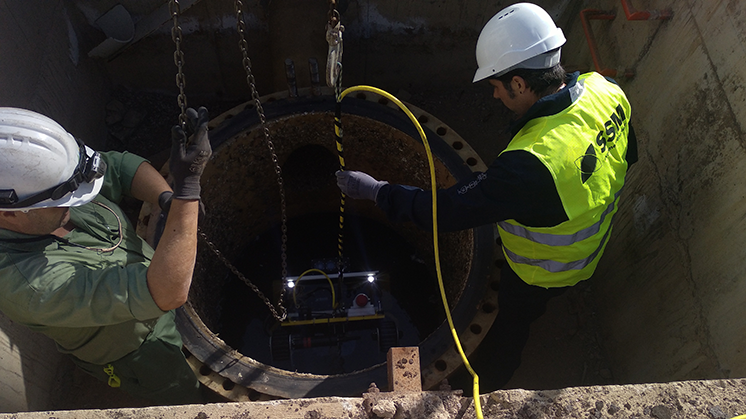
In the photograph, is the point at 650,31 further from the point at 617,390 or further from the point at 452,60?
the point at 617,390

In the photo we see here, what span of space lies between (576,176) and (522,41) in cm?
73

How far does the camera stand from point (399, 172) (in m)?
3.81

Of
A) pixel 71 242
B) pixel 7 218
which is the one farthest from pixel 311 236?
pixel 7 218

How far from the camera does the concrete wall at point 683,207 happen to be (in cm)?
225

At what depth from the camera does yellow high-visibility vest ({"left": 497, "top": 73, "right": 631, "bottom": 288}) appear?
1.90 metres

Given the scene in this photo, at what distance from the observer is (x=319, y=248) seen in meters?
Answer: 4.48

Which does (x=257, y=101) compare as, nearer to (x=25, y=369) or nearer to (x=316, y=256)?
(x=25, y=369)

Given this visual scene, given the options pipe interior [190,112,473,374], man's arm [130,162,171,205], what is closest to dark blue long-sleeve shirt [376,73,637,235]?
pipe interior [190,112,473,374]

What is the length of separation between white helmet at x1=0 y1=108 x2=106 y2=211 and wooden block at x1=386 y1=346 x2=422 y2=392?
1.46 meters

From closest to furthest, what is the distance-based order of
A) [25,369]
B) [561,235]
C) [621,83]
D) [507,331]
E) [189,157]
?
[189,157] → [561,235] → [25,369] → [507,331] → [621,83]

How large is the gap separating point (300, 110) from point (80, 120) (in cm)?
200

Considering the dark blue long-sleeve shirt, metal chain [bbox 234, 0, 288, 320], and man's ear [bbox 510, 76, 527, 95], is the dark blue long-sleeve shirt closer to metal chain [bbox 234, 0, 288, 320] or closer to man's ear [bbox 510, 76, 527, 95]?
man's ear [bbox 510, 76, 527, 95]

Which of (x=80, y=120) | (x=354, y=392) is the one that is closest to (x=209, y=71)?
(x=80, y=120)

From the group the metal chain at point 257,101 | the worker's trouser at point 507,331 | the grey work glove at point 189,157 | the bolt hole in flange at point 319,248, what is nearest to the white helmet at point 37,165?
the grey work glove at point 189,157
